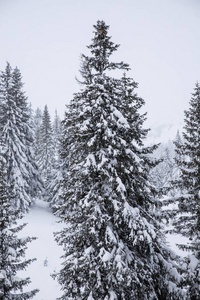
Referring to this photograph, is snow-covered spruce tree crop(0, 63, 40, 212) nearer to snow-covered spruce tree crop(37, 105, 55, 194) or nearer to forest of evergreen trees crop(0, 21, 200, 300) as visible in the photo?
forest of evergreen trees crop(0, 21, 200, 300)

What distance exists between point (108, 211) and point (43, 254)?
39.4 ft

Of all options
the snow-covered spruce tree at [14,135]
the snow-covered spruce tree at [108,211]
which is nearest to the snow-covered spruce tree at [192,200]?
the snow-covered spruce tree at [108,211]

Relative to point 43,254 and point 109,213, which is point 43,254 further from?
point 109,213

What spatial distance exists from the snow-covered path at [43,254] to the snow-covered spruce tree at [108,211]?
6.51 meters

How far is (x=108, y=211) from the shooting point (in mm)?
8641

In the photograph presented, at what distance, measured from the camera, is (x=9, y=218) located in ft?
25.3

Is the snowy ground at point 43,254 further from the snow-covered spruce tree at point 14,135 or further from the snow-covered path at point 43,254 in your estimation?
the snow-covered spruce tree at point 14,135

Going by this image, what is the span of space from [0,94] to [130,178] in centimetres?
1970

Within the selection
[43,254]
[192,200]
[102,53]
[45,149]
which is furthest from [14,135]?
[192,200]

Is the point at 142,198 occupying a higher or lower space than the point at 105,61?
lower

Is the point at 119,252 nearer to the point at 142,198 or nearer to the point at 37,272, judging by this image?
the point at 142,198

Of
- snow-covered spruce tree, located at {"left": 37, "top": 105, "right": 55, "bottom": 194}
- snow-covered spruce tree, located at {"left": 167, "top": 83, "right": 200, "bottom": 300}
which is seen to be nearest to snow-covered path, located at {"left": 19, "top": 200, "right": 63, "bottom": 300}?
snow-covered spruce tree, located at {"left": 167, "top": 83, "right": 200, "bottom": 300}

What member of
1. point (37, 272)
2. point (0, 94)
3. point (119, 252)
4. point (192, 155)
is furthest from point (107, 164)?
A: point (0, 94)

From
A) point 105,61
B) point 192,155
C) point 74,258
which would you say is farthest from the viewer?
point 192,155
